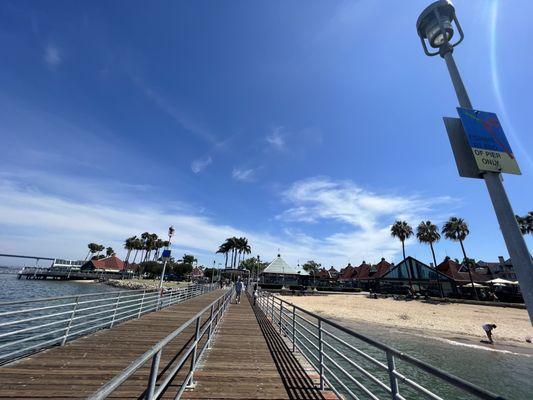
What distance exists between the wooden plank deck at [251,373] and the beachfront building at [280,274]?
47408 millimetres

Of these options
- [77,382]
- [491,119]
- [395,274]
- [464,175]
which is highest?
[395,274]

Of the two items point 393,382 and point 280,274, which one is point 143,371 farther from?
point 280,274

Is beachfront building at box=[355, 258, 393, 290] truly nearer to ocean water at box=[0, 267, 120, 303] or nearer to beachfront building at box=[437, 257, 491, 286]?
beachfront building at box=[437, 257, 491, 286]

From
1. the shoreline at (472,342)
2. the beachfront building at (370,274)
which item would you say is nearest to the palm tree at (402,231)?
the beachfront building at (370,274)

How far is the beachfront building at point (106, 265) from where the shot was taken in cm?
9562

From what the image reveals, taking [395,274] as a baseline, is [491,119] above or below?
below

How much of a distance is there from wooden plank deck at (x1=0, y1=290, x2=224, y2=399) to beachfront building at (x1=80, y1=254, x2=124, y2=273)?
345 ft

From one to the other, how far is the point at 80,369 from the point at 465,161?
704 cm

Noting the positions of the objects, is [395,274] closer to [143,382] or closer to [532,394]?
[532,394]

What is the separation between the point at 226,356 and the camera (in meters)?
6.40

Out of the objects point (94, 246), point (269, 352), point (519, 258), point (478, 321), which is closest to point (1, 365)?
point (269, 352)

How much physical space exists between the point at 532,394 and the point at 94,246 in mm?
131741

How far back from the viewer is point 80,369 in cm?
507

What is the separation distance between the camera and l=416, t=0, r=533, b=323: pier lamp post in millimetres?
2379
